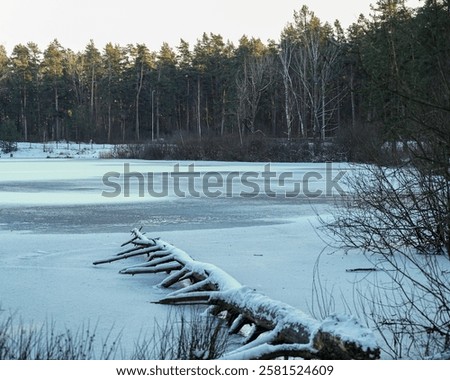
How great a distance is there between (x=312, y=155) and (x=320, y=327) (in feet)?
120

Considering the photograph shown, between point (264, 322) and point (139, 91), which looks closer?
point (264, 322)

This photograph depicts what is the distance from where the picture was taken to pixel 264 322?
4.77 metres

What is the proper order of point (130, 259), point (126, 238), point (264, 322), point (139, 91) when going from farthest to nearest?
point (139, 91)
point (126, 238)
point (130, 259)
point (264, 322)

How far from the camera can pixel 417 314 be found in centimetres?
553

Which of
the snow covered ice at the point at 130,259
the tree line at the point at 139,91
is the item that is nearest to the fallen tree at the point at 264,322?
the snow covered ice at the point at 130,259

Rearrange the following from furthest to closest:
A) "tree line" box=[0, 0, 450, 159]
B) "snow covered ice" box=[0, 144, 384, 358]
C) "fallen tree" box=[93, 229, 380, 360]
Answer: "tree line" box=[0, 0, 450, 159] → "snow covered ice" box=[0, 144, 384, 358] → "fallen tree" box=[93, 229, 380, 360]

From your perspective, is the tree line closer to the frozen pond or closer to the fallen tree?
the frozen pond

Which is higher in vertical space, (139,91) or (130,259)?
(139,91)

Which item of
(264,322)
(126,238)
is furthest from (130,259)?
(264,322)

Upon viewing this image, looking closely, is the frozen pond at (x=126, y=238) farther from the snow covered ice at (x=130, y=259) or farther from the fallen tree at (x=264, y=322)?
the fallen tree at (x=264, y=322)

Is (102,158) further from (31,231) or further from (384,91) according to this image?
(384,91)

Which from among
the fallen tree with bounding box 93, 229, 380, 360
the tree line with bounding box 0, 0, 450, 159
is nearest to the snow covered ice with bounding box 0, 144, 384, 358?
the fallen tree with bounding box 93, 229, 380, 360

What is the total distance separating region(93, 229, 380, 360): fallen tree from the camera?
3.79m

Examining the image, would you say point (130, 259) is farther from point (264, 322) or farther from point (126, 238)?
point (264, 322)
